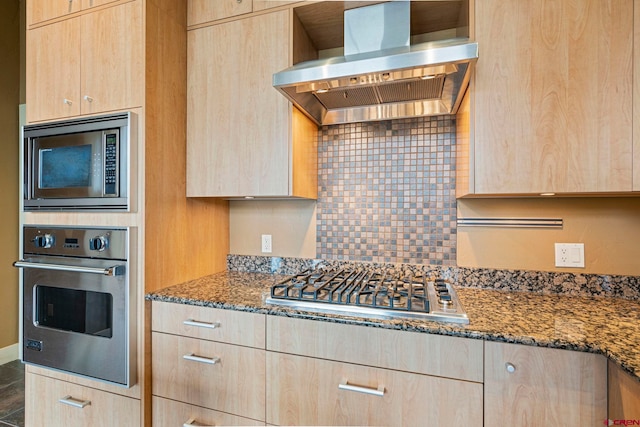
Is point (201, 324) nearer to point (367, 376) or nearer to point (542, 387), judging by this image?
point (367, 376)

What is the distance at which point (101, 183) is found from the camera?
59.5 inches

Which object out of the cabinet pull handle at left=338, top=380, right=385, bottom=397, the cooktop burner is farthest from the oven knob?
the cabinet pull handle at left=338, top=380, right=385, bottom=397

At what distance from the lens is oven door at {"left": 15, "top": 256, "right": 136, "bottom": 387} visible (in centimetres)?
145

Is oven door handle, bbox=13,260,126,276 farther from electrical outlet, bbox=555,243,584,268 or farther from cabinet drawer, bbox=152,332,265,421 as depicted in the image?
electrical outlet, bbox=555,243,584,268

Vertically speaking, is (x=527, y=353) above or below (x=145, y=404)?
above

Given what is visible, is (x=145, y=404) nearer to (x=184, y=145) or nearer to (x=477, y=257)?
(x=184, y=145)

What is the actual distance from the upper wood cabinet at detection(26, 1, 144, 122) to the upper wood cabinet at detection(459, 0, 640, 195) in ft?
4.93

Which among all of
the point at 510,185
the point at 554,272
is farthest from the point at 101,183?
the point at 554,272

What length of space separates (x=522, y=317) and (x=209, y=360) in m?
1.21

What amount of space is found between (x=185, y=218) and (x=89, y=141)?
56 centimetres

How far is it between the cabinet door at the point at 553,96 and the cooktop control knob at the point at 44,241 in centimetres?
202

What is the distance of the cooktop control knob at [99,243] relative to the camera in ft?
4.91

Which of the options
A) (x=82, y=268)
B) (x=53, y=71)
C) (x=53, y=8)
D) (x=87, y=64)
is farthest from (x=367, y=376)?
(x=53, y=8)

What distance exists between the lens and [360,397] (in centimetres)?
114
